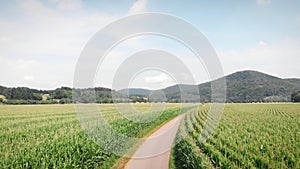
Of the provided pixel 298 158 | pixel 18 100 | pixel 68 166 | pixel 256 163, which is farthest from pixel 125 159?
pixel 18 100

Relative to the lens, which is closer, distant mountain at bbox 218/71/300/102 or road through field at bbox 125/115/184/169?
road through field at bbox 125/115/184/169

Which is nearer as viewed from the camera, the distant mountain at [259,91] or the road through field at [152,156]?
the road through field at [152,156]

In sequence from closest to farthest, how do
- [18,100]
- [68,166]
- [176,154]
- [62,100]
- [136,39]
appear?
[68,166] < [176,154] < [136,39] < [18,100] < [62,100]

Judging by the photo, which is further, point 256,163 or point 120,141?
point 120,141

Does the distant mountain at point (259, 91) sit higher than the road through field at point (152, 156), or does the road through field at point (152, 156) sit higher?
the distant mountain at point (259, 91)

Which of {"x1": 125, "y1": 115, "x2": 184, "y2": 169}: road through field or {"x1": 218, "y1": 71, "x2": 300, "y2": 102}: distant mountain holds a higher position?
{"x1": 218, "y1": 71, "x2": 300, "y2": 102}: distant mountain

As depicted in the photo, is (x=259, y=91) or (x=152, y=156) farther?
(x=259, y=91)

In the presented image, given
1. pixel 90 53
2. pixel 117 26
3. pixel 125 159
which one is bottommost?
pixel 125 159

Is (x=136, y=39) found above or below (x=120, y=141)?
above

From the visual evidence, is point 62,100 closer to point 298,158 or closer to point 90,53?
point 90,53

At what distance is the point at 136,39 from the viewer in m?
20.3

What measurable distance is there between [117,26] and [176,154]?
723cm

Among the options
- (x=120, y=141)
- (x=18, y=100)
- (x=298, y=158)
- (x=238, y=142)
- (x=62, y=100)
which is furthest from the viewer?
(x=62, y=100)

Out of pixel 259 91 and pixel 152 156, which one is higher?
pixel 259 91
